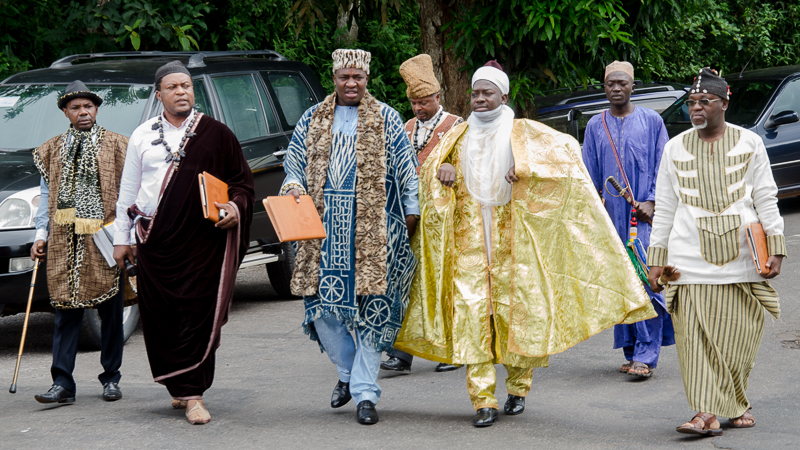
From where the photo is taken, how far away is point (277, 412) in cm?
556

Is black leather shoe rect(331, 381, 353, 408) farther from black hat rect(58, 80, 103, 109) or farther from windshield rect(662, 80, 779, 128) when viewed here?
windshield rect(662, 80, 779, 128)

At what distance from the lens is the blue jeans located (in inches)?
208

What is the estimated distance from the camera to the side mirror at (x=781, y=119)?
456 inches

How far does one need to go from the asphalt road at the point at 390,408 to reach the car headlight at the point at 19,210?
0.99 metres

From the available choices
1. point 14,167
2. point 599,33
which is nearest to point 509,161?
point 14,167

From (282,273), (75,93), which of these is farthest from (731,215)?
(282,273)

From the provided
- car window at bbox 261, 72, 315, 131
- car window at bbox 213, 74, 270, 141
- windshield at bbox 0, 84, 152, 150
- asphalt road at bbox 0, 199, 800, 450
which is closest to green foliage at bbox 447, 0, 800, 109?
car window at bbox 261, 72, 315, 131

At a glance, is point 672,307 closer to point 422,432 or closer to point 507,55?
point 422,432

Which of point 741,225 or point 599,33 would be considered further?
point 599,33

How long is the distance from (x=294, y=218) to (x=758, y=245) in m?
2.24

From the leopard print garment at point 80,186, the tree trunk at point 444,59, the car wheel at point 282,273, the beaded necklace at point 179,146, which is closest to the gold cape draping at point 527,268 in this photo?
the beaded necklace at point 179,146

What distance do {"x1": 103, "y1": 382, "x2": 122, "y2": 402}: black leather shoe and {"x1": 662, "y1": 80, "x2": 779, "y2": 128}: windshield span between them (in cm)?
819

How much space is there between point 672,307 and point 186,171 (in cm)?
264

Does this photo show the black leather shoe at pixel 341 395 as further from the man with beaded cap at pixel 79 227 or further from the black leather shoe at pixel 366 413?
the man with beaded cap at pixel 79 227
